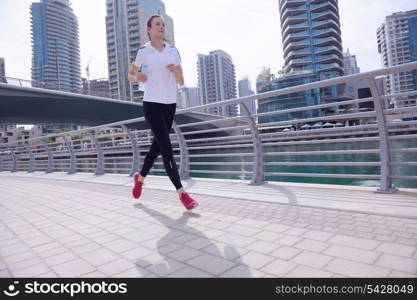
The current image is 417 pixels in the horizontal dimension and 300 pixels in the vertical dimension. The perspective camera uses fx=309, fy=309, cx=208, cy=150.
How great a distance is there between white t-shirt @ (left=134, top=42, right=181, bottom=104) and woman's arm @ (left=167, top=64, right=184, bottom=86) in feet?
0.23

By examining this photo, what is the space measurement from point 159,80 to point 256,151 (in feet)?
6.20

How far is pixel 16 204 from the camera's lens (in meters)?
4.57

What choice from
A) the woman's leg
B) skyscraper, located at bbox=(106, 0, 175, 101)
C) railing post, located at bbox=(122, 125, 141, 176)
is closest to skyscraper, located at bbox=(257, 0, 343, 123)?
skyscraper, located at bbox=(106, 0, 175, 101)

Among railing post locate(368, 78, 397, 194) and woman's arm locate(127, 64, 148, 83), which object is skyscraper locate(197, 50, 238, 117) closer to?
woman's arm locate(127, 64, 148, 83)

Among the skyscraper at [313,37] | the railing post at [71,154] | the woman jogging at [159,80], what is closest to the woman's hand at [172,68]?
the woman jogging at [159,80]

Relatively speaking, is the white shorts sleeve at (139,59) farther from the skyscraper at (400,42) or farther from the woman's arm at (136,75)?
the skyscraper at (400,42)

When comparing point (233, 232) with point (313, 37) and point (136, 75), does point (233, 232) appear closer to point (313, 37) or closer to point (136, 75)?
point (136, 75)

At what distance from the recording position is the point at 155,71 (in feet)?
11.6

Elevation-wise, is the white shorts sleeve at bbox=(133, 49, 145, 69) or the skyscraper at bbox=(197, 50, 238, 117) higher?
the skyscraper at bbox=(197, 50, 238, 117)

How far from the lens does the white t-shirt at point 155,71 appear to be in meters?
3.51

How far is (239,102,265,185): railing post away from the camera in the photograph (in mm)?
4570

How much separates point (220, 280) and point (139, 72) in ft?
8.50

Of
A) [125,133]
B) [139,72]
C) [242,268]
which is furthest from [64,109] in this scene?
[242,268]

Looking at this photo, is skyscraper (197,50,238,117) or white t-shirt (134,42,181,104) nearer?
white t-shirt (134,42,181,104)
